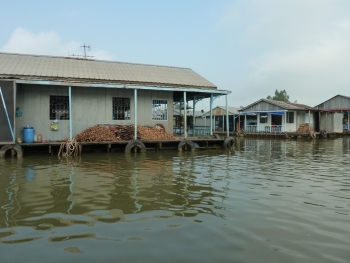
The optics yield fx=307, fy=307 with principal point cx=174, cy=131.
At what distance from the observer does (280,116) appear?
111ft

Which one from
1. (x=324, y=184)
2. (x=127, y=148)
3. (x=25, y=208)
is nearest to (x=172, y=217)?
(x=25, y=208)

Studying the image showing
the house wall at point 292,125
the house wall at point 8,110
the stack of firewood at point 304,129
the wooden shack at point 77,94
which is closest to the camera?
the house wall at point 8,110

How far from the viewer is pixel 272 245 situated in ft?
13.2

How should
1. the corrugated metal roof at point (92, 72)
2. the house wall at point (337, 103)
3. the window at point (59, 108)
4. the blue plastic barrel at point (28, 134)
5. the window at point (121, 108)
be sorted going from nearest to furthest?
the blue plastic barrel at point (28, 134)
the corrugated metal roof at point (92, 72)
the window at point (59, 108)
the window at point (121, 108)
the house wall at point (337, 103)

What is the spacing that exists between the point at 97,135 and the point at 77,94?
2.56 metres

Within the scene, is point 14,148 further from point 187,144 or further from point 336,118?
point 336,118

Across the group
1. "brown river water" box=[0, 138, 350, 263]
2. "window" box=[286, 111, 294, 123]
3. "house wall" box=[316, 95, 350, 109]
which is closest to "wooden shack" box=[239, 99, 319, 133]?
"window" box=[286, 111, 294, 123]

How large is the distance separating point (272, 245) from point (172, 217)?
1.71m

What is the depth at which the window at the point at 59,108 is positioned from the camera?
1504cm

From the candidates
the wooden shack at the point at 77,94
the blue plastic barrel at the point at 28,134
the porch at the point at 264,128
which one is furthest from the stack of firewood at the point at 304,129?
the blue plastic barrel at the point at 28,134

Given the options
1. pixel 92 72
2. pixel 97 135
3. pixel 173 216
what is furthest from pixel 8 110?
pixel 173 216

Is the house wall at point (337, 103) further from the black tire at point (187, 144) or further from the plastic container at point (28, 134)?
the plastic container at point (28, 134)

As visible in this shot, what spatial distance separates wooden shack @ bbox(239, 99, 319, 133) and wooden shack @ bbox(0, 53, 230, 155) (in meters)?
16.9

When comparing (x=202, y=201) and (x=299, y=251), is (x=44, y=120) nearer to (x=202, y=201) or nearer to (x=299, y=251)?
(x=202, y=201)
